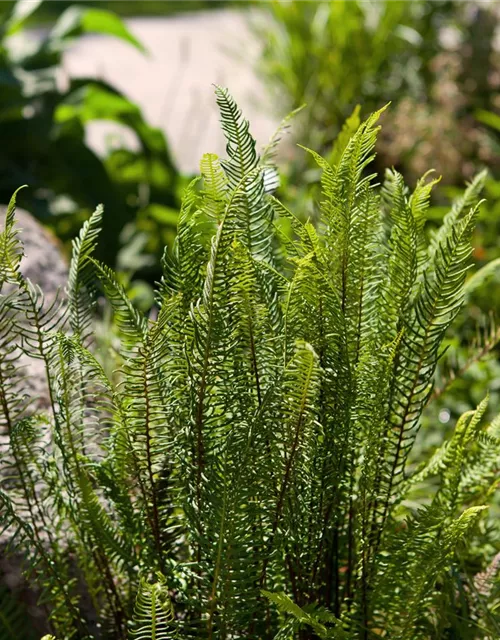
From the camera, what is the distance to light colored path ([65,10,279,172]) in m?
4.71

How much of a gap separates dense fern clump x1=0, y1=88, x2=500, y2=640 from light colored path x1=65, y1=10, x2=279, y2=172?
3.01 m

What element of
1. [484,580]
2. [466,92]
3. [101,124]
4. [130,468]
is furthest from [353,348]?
[101,124]

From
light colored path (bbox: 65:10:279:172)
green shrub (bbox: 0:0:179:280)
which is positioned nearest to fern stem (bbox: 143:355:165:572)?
green shrub (bbox: 0:0:179:280)

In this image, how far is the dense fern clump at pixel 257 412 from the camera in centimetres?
88

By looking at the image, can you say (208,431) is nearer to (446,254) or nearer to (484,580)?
(446,254)

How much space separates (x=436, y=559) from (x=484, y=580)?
0.24 m

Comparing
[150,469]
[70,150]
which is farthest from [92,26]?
[150,469]

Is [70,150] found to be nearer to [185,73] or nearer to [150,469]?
[150,469]

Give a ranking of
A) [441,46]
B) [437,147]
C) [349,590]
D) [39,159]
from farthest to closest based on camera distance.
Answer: [441,46] → [437,147] → [39,159] → [349,590]

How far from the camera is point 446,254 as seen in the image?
0.92 metres

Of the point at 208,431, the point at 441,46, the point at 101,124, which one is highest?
the point at 441,46

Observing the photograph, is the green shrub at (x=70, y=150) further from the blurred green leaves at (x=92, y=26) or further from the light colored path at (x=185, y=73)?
the light colored path at (x=185, y=73)

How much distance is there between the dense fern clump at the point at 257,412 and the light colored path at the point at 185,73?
9.87 ft

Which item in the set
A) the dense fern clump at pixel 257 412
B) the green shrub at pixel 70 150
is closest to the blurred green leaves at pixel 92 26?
the green shrub at pixel 70 150
